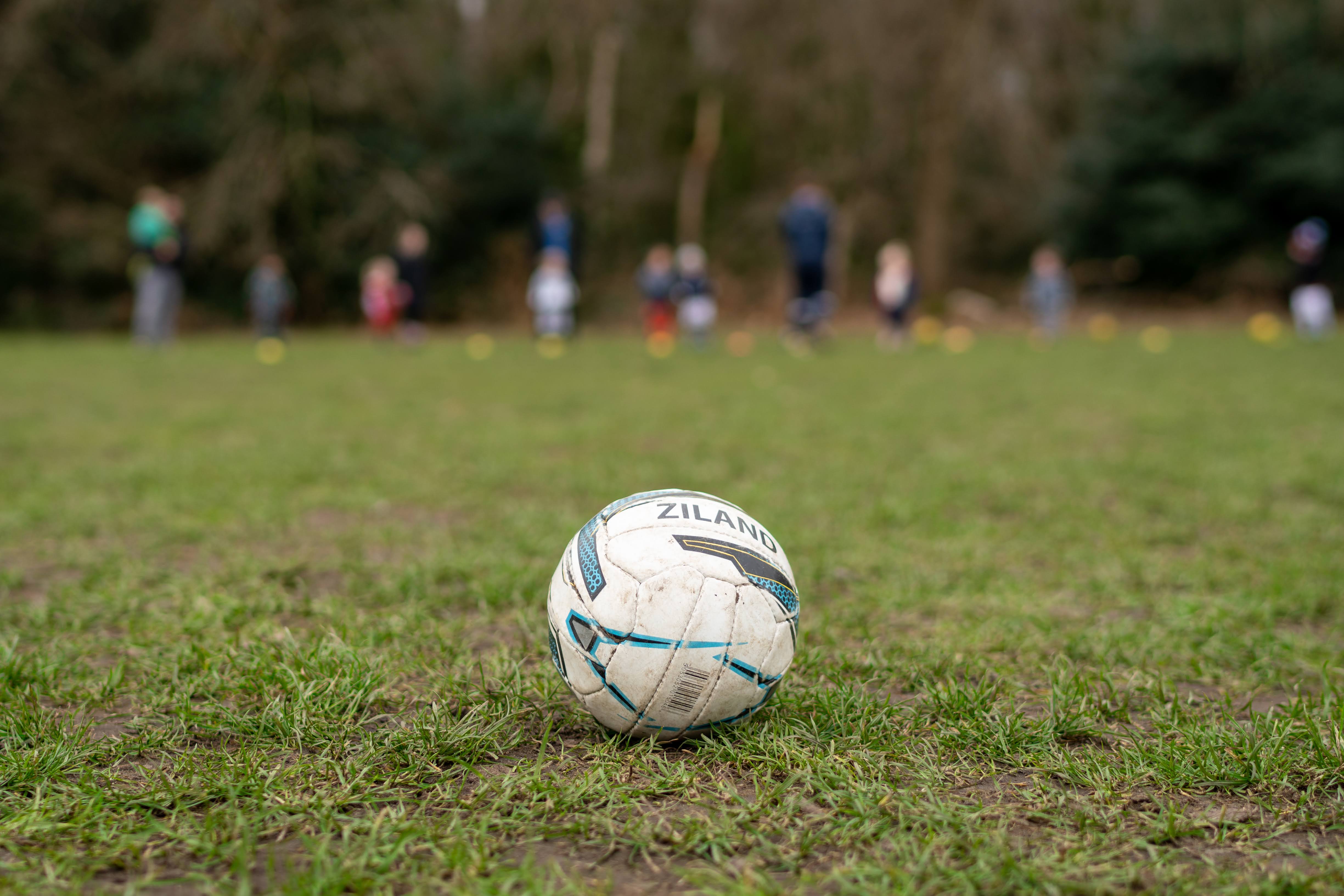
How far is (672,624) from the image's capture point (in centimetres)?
247

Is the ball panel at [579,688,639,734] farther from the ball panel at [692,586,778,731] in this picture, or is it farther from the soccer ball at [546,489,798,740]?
the ball panel at [692,586,778,731]

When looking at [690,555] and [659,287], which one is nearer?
[690,555]

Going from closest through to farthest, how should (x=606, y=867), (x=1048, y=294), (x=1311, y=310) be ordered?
(x=606, y=867)
(x=1311, y=310)
(x=1048, y=294)

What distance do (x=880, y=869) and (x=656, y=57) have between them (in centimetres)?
3057

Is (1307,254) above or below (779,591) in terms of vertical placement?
above

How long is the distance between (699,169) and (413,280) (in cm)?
1516

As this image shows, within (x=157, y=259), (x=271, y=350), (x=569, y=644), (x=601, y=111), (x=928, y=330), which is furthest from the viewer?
(x=601, y=111)

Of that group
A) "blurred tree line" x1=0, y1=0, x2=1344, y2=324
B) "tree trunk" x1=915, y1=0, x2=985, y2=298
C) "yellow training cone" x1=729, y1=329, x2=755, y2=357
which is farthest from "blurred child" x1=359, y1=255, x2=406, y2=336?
"tree trunk" x1=915, y1=0, x2=985, y2=298

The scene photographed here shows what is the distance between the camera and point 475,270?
2875 cm

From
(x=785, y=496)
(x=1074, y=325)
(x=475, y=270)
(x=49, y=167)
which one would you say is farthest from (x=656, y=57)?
(x=785, y=496)

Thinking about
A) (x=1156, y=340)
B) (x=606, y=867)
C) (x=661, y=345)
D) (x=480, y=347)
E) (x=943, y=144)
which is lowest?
(x=606, y=867)

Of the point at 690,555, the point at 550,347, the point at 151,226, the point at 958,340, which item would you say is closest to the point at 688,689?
the point at 690,555

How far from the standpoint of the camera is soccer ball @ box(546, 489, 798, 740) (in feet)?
8.11

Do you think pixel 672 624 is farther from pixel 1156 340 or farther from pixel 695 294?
pixel 1156 340
